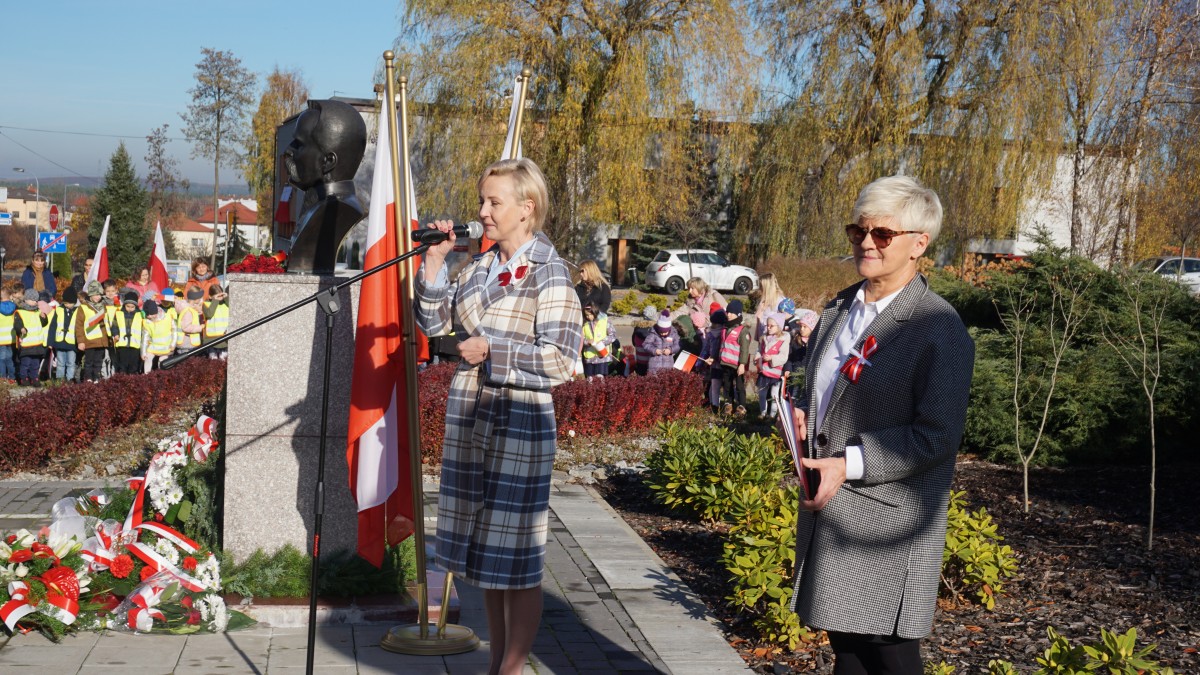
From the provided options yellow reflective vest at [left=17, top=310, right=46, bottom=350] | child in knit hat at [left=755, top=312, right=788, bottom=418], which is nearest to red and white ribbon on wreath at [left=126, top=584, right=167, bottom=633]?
child in knit hat at [left=755, top=312, right=788, bottom=418]

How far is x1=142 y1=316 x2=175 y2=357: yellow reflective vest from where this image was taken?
1463cm

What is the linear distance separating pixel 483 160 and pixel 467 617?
21323mm

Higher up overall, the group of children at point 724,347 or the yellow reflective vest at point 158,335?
the group of children at point 724,347

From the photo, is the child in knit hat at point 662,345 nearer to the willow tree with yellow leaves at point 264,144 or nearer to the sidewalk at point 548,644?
the sidewalk at point 548,644

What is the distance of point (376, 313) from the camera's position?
4855 mm

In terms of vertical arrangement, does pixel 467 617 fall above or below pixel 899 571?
below

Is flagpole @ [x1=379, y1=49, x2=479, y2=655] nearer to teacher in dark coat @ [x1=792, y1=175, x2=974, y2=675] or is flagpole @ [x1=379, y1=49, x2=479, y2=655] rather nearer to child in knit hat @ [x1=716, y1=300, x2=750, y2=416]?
teacher in dark coat @ [x1=792, y1=175, x2=974, y2=675]

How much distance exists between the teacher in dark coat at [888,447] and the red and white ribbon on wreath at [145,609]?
298 cm

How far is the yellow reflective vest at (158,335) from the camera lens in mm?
14633

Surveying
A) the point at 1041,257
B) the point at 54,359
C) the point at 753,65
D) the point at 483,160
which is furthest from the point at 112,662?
the point at 753,65

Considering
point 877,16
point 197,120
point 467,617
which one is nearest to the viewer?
point 467,617

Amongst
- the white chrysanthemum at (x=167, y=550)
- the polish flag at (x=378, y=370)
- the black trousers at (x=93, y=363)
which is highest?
the polish flag at (x=378, y=370)

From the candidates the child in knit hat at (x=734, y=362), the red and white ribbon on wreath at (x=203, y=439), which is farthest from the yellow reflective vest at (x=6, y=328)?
the red and white ribbon on wreath at (x=203, y=439)

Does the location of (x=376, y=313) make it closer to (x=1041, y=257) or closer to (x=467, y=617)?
(x=467, y=617)
